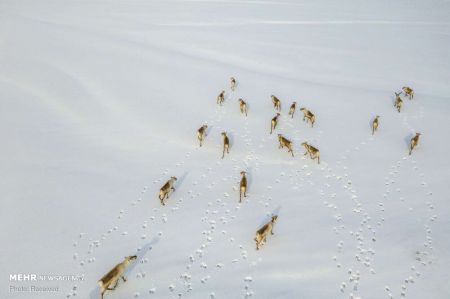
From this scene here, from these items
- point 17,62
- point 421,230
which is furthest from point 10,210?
point 17,62

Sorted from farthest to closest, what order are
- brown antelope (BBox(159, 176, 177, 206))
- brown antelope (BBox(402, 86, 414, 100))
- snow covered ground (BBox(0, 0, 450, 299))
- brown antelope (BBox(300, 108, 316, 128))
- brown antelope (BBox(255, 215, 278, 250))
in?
brown antelope (BBox(402, 86, 414, 100))
brown antelope (BBox(300, 108, 316, 128))
brown antelope (BBox(159, 176, 177, 206))
brown antelope (BBox(255, 215, 278, 250))
snow covered ground (BBox(0, 0, 450, 299))

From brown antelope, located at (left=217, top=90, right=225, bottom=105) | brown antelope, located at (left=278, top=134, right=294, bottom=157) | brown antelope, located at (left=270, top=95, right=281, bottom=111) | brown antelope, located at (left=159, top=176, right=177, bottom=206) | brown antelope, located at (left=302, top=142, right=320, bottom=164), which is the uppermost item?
brown antelope, located at (left=217, top=90, right=225, bottom=105)

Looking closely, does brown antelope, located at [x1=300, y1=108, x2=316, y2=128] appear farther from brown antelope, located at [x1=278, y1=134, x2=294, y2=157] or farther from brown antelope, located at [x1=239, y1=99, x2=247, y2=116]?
brown antelope, located at [x1=239, y1=99, x2=247, y2=116]

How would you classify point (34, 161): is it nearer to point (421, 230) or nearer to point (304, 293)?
point (304, 293)

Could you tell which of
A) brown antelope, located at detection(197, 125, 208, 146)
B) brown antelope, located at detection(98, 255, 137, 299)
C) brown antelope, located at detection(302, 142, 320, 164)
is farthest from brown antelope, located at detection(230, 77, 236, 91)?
brown antelope, located at detection(98, 255, 137, 299)

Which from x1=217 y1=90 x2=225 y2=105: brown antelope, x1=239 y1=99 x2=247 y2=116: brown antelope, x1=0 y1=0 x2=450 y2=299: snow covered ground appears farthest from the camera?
x1=217 y1=90 x2=225 y2=105: brown antelope

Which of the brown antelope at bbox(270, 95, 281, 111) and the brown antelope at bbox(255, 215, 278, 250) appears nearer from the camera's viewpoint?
the brown antelope at bbox(255, 215, 278, 250)
